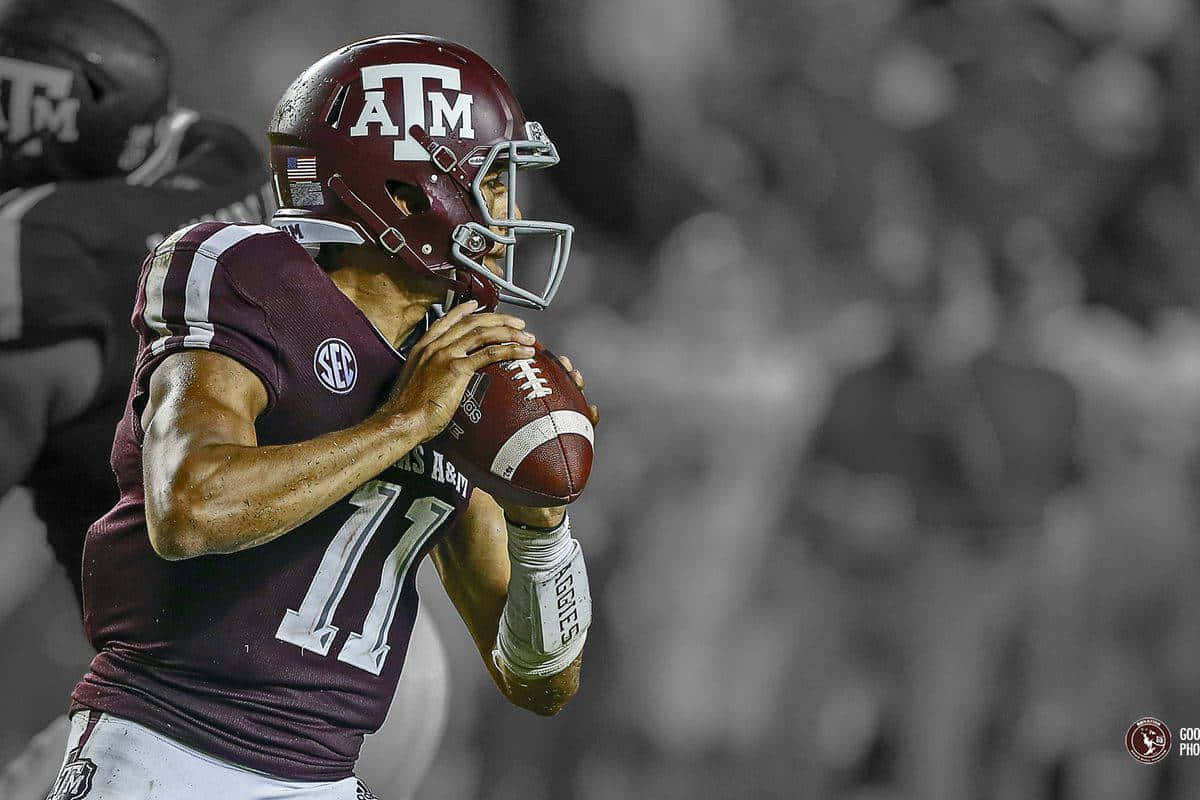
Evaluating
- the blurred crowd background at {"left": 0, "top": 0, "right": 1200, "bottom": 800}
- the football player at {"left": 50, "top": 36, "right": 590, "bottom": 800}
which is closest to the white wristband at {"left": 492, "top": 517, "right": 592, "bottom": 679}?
the football player at {"left": 50, "top": 36, "right": 590, "bottom": 800}

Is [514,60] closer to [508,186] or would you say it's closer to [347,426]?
[508,186]

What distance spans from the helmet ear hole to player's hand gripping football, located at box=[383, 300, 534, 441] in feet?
0.52

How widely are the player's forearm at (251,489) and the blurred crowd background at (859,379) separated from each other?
100.0 inches

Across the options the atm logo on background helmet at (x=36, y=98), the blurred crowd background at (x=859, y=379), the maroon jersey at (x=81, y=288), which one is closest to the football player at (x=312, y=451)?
the maroon jersey at (x=81, y=288)

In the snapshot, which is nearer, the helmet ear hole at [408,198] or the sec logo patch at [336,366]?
the sec logo patch at [336,366]

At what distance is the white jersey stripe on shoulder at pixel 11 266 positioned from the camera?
2.34 metres

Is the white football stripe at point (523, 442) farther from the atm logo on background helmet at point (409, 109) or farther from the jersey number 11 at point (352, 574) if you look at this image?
the atm logo on background helmet at point (409, 109)

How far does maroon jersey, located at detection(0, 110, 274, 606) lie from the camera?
2.36m

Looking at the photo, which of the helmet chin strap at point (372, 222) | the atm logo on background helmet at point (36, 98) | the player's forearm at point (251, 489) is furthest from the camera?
the atm logo on background helmet at point (36, 98)

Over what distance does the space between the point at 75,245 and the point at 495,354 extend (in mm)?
1350

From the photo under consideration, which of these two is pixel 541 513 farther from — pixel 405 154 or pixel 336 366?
pixel 405 154

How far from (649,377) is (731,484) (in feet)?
1.29

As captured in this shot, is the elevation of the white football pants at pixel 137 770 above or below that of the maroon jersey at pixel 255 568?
below

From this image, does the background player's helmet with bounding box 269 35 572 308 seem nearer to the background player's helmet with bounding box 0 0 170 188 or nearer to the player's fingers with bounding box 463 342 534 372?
the player's fingers with bounding box 463 342 534 372
